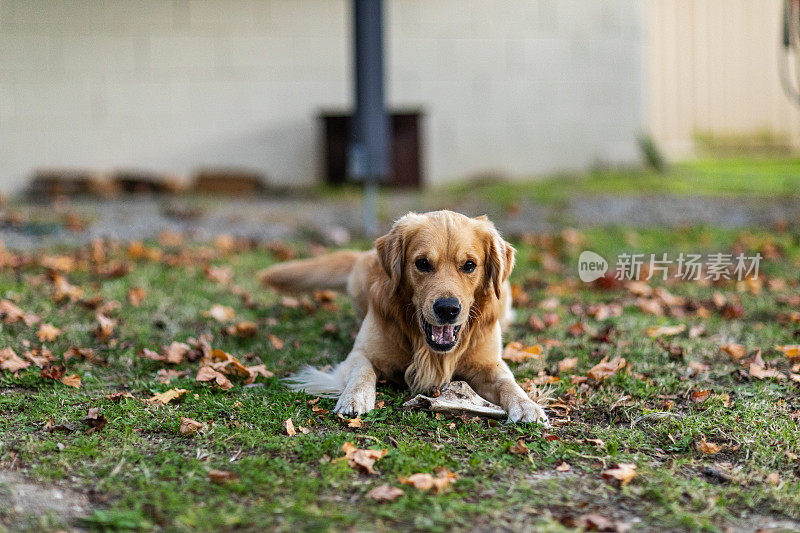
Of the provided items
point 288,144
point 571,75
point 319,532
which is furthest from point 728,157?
point 319,532

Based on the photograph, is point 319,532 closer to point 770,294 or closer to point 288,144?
point 770,294

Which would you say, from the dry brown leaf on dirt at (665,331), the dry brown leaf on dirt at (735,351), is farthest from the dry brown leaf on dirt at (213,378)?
the dry brown leaf on dirt at (735,351)

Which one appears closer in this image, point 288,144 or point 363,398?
point 363,398

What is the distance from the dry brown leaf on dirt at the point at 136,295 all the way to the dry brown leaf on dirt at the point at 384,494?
9.07 feet

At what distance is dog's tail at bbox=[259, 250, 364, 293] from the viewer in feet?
15.1

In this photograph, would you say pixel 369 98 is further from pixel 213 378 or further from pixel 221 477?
pixel 221 477

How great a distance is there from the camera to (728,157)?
40.8ft

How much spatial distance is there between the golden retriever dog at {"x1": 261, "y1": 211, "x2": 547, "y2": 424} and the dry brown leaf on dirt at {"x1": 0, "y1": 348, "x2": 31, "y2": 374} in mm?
1260

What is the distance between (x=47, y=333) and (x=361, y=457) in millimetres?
2206

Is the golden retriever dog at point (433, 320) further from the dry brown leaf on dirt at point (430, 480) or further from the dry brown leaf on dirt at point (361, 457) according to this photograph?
the dry brown leaf on dirt at point (430, 480)

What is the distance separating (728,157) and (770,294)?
26.6 feet

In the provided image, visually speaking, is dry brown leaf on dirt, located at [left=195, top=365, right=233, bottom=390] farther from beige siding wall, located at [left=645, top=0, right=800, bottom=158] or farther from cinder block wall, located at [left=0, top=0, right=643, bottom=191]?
beige siding wall, located at [left=645, top=0, right=800, bottom=158]

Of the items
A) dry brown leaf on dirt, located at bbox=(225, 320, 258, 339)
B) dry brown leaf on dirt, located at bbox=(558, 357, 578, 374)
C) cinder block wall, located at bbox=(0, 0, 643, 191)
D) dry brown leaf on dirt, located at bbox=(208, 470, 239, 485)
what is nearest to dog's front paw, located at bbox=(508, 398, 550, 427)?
dry brown leaf on dirt, located at bbox=(558, 357, 578, 374)

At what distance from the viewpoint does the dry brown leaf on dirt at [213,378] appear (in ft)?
11.1
